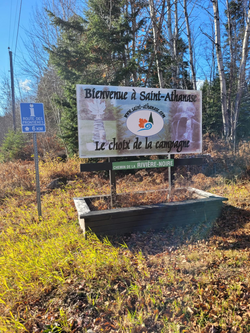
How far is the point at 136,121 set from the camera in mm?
4695

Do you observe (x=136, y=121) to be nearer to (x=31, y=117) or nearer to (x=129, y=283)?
(x=31, y=117)

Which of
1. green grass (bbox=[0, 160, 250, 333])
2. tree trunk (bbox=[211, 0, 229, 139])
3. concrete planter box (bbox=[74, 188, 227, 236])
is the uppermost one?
tree trunk (bbox=[211, 0, 229, 139])

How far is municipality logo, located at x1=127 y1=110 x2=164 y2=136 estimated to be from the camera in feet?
15.3

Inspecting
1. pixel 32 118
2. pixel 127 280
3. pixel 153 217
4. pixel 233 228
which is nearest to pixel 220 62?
pixel 233 228

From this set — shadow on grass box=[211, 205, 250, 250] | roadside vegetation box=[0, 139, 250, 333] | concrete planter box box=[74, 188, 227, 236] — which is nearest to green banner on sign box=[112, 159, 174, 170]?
concrete planter box box=[74, 188, 227, 236]

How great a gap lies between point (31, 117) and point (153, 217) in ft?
11.5

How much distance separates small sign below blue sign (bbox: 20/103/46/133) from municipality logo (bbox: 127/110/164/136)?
6.78ft

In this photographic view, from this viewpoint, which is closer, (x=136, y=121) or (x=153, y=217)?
(x=153, y=217)

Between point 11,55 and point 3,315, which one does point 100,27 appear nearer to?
point 3,315

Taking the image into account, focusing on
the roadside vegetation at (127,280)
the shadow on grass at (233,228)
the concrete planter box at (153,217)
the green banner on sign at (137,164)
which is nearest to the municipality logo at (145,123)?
the green banner on sign at (137,164)

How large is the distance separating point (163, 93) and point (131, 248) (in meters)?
3.37

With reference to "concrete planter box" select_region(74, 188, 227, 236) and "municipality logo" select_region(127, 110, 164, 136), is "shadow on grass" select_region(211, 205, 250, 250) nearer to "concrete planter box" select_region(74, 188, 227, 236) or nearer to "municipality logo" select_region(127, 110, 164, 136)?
"concrete planter box" select_region(74, 188, 227, 236)

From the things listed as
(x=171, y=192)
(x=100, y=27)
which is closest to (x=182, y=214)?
(x=171, y=192)

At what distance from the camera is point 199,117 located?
525 cm
